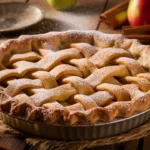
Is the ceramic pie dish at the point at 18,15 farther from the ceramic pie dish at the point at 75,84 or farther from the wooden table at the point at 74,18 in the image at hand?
the ceramic pie dish at the point at 75,84

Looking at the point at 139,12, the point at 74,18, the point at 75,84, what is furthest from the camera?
Answer: the point at 74,18

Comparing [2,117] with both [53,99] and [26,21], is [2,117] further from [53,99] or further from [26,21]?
[26,21]

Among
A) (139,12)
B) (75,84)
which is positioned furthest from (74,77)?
(139,12)

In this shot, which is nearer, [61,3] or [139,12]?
[139,12]

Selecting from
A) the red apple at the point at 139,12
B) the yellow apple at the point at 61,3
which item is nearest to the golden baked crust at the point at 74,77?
the red apple at the point at 139,12

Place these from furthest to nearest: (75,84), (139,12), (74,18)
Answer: (74,18) < (139,12) < (75,84)

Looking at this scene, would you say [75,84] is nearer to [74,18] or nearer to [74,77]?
[74,77]
